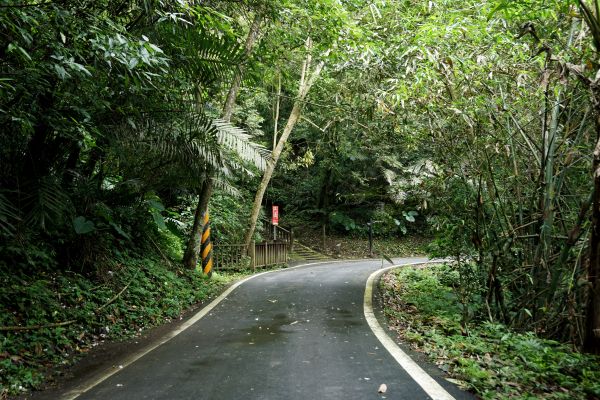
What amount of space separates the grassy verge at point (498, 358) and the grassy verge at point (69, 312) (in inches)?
160

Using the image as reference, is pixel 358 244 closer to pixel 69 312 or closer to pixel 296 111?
pixel 296 111

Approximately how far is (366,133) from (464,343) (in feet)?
22.0

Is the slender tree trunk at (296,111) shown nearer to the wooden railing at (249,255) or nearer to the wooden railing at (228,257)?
the wooden railing at (249,255)

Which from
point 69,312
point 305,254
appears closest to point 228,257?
point 305,254

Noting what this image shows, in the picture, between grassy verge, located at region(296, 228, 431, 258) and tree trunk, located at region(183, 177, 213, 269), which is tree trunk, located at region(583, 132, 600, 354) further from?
grassy verge, located at region(296, 228, 431, 258)

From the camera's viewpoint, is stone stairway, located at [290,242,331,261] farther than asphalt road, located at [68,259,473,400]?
Yes

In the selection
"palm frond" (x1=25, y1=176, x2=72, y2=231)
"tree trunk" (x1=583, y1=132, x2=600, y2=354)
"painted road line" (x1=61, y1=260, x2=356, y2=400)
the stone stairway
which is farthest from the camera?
the stone stairway

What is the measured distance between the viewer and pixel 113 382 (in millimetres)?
4352

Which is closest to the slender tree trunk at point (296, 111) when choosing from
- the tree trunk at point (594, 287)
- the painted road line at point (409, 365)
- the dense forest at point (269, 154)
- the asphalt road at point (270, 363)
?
the dense forest at point (269, 154)

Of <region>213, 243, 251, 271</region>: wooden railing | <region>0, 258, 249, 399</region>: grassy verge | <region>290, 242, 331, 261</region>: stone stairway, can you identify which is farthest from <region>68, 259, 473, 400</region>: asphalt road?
<region>290, 242, 331, 261</region>: stone stairway

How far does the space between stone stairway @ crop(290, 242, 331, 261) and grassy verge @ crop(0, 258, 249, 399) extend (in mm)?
14469

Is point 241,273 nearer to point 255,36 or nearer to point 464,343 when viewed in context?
point 255,36

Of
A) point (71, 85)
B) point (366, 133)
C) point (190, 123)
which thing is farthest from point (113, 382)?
point (366, 133)

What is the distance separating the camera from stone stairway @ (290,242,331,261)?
77.1ft
